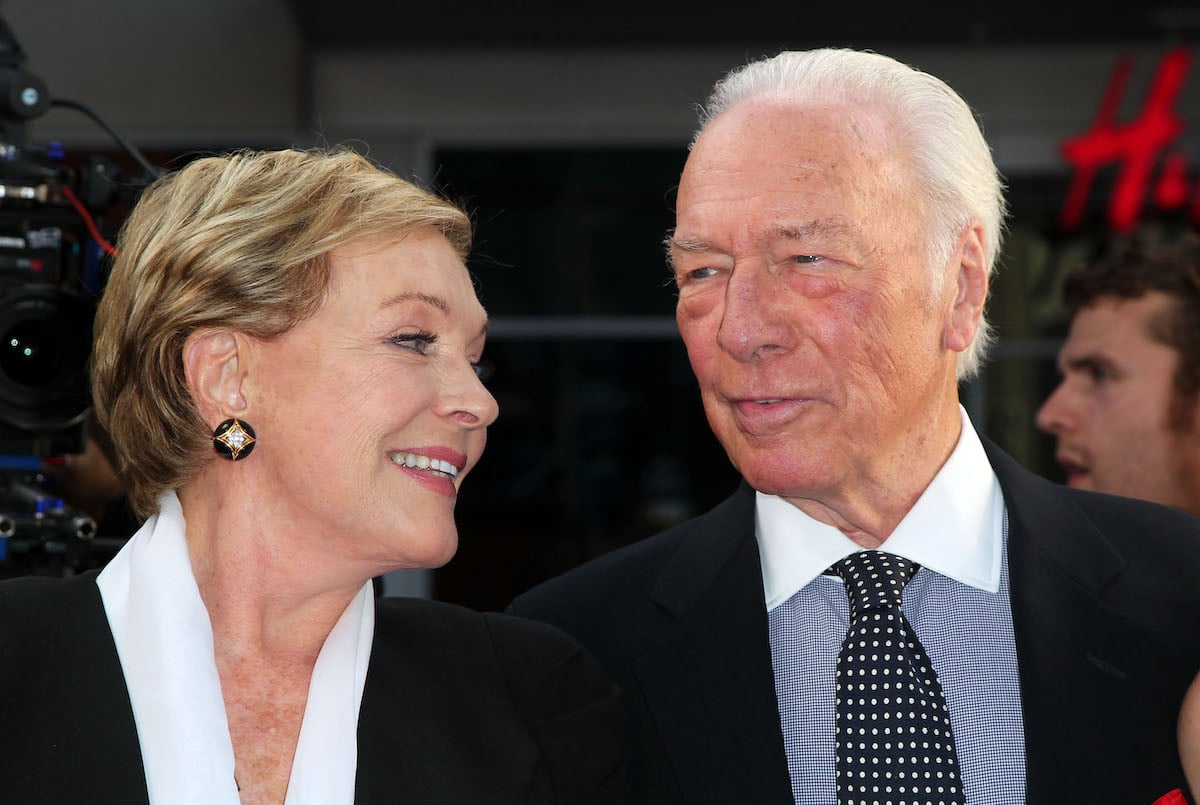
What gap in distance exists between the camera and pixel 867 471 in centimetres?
202

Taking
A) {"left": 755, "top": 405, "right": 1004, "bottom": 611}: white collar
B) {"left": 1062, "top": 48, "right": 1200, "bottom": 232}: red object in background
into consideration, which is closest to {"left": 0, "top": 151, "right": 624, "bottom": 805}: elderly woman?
{"left": 755, "top": 405, "right": 1004, "bottom": 611}: white collar

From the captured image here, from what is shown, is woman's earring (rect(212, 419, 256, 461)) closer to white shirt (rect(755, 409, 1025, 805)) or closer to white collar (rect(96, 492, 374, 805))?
white collar (rect(96, 492, 374, 805))

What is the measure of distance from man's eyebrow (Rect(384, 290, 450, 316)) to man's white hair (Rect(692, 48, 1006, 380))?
52 cm

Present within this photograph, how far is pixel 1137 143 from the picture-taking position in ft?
25.3

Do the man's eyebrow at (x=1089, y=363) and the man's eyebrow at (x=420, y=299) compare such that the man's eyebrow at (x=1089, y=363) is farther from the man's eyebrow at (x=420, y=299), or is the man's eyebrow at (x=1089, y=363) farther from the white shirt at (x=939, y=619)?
the man's eyebrow at (x=420, y=299)

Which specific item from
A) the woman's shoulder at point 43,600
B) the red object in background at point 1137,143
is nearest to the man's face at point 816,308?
the woman's shoulder at point 43,600

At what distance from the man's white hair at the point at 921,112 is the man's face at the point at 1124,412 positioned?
134 cm

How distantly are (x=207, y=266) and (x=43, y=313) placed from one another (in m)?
0.56

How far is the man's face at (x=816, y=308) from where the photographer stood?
1.98 metres

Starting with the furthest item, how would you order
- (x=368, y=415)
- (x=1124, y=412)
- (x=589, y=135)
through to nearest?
(x=589, y=135)
(x=1124, y=412)
(x=368, y=415)

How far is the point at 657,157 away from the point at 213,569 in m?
6.43

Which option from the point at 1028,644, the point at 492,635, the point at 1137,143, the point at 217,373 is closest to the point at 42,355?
the point at 217,373

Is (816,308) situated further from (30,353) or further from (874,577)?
(30,353)

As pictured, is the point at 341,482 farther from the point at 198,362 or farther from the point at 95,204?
the point at 95,204
